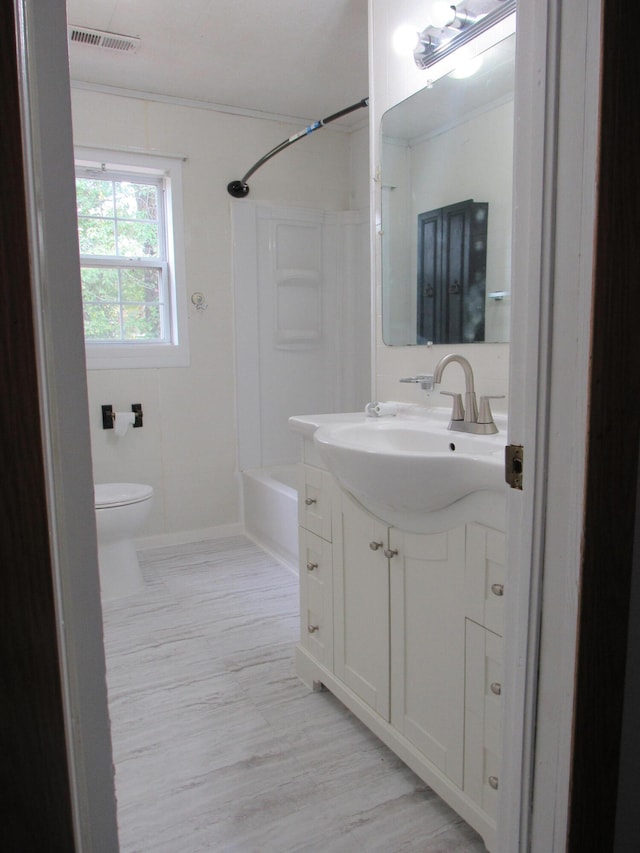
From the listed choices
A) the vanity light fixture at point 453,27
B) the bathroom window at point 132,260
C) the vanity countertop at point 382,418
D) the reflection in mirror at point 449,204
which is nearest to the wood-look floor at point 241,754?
the vanity countertop at point 382,418

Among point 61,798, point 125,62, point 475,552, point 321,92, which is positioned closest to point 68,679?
point 61,798

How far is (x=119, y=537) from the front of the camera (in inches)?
108

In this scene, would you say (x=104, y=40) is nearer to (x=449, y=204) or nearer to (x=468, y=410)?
(x=449, y=204)

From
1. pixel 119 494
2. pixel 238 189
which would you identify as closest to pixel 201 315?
pixel 238 189

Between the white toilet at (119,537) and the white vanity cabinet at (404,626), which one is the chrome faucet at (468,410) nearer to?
the white vanity cabinet at (404,626)

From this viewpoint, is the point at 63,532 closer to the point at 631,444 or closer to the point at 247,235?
the point at 631,444

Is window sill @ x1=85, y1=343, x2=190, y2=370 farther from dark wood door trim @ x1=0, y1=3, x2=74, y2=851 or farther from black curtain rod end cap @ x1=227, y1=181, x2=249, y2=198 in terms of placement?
dark wood door trim @ x1=0, y1=3, x2=74, y2=851

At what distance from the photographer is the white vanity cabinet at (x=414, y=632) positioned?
4.08ft

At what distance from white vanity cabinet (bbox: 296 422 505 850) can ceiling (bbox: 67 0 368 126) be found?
5.66 ft

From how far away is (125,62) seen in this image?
275 cm

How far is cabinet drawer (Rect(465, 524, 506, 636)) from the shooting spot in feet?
3.89

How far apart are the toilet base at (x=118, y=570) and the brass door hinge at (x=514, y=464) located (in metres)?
2.23

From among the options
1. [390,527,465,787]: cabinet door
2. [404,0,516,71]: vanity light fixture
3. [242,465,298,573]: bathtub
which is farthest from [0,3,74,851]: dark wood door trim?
[242,465,298,573]: bathtub

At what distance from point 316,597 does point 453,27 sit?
5.62 ft
